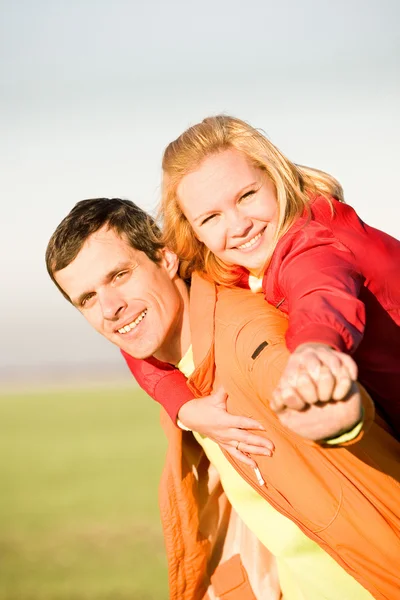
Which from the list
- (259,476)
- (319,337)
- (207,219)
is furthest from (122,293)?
(319,337)

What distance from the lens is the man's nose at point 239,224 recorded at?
300cm

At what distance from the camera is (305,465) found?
2.79 meters

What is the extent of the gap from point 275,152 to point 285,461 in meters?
1.06

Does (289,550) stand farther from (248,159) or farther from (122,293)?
(248,159)

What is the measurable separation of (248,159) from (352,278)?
2.75 feet

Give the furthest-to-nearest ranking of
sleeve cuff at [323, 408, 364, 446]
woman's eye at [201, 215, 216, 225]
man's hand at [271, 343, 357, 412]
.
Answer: woman's eye at [201, 215, 216, 225]
sleeve cuff at [323, 408, 364, 446]
man's hand at [271, 343, 357, 412]

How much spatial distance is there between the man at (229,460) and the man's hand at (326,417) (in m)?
0.54

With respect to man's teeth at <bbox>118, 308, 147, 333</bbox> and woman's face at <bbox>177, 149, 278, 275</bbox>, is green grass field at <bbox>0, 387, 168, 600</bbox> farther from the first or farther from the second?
woman's face at <bbox>177, 149, 278, 275</bbox>

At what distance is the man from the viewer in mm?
2727

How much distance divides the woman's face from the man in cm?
17

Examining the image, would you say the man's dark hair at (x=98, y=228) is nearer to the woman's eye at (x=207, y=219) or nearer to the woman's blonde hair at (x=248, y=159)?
the woman's blonde hair at (x=248, y=159)

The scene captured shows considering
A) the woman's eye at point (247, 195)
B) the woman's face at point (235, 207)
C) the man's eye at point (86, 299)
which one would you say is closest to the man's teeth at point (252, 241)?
the woman's face at point (235, 207)

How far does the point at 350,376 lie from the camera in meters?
1.80

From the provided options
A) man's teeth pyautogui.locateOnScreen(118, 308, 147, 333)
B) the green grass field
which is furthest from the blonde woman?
the green grass field
